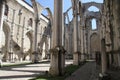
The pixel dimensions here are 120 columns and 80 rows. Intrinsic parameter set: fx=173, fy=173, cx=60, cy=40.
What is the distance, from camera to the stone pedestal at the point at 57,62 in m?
8.39

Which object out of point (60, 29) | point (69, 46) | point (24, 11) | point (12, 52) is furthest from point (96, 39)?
point (60, 29)

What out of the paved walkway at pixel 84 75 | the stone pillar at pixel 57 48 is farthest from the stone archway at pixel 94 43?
the stone pillar at pixel 57 48

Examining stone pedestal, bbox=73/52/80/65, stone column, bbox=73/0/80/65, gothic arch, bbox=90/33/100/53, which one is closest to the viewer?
stone pedestal, bbox=73/52/80/65

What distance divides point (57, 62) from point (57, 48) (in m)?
0.69

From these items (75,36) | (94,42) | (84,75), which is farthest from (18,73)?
(94,42)

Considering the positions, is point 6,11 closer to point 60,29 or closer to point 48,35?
point 48,35

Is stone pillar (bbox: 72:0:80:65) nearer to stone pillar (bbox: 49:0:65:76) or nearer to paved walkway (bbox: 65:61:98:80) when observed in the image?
paved walkway (bbox: 65:61:98:80)

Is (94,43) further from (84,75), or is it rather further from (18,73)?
(18,73)

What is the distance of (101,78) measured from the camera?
6.19 m

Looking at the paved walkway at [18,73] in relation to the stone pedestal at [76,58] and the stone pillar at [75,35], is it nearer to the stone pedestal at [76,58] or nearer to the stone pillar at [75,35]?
the stone pedestal at [76,58]

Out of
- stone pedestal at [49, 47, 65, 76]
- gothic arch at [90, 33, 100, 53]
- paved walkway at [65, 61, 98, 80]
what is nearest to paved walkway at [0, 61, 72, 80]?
stone pedestal at [49, 47, 65, 76]

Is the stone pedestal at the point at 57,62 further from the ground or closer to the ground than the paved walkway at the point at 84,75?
further from the ground

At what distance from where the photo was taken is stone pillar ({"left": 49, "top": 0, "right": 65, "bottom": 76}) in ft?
27.7

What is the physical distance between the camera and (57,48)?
859 centimetres
